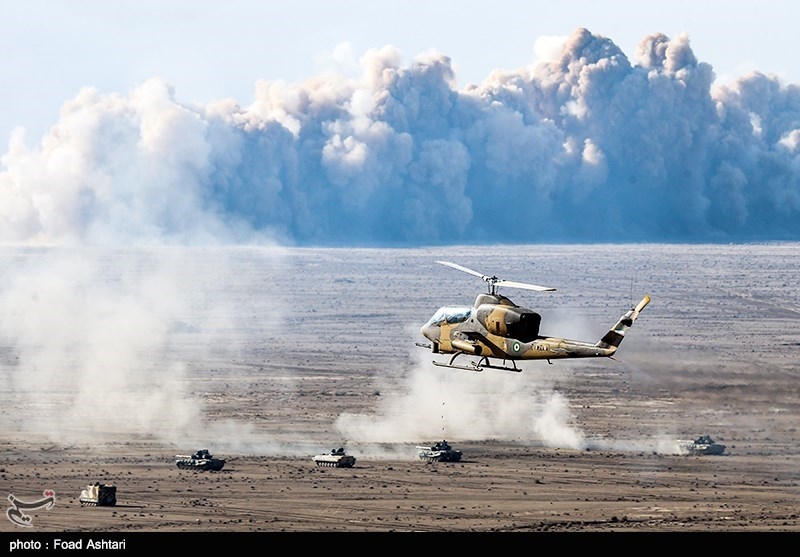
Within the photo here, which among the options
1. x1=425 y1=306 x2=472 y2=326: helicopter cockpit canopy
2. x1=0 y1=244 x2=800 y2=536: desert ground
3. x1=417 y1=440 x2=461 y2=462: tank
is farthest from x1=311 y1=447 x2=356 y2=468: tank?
x1=425 y1=306 x2=472 y2=326: helicopter cockpit canopy

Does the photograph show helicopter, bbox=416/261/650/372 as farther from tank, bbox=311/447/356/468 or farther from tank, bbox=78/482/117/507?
tank, bbox=311/447/356/468

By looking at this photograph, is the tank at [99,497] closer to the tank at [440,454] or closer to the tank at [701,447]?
the tank at [440,454]

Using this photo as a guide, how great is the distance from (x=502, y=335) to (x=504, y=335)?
100 mm

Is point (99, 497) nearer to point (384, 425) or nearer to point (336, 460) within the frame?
point (336, 460)

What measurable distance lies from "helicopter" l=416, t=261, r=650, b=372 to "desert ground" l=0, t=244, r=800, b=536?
15.4 metres

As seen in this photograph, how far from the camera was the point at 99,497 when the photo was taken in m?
96.9

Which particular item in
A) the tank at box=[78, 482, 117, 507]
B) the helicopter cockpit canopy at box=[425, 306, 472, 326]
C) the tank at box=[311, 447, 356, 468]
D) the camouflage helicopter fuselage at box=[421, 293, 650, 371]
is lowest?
the tank at box=[78, 482, 117, 507]

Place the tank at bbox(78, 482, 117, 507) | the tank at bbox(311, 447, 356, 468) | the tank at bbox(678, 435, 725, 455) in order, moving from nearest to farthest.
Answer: the tank at bbox(78, 482, 117, 507), the tank at bbox(311, 447, 356, 468), the tank at bbox(678, 435, 725, 455)

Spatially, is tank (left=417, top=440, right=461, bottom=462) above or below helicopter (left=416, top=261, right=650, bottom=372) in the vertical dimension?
below

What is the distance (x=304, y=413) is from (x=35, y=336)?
162 feet

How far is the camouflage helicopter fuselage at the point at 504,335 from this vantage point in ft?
251

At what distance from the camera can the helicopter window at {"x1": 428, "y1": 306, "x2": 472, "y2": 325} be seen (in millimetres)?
79062

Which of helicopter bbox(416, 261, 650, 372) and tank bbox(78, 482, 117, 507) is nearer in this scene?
helicopter bbox(416, 261, 650, 372)
